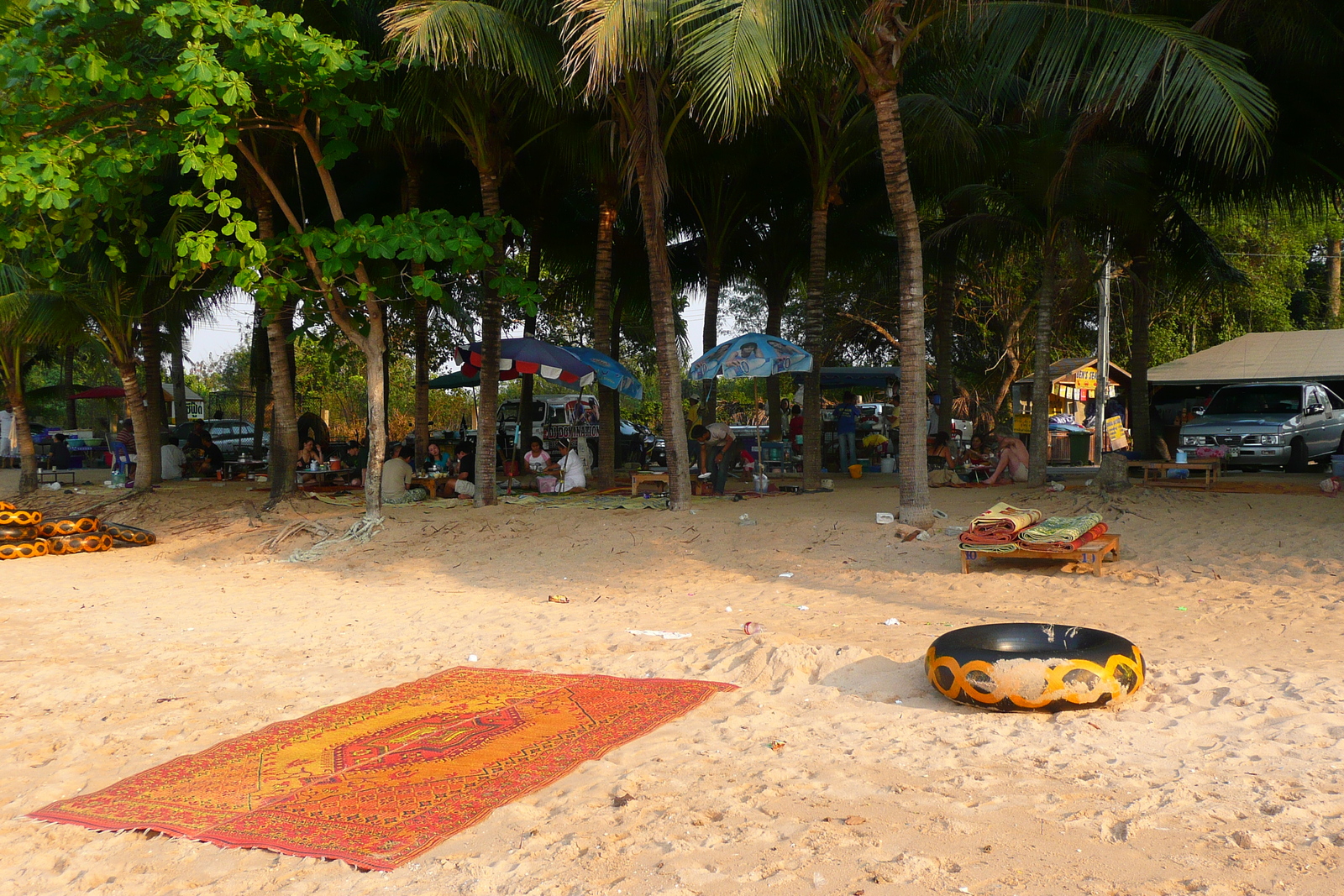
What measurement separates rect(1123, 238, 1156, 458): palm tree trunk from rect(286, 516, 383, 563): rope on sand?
11.4m

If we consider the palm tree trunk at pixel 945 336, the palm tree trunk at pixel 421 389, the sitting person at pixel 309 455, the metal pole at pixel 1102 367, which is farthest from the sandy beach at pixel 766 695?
the metal pole at pixel 1102 367

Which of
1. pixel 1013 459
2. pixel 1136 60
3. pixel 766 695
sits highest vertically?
pixel 1136 60

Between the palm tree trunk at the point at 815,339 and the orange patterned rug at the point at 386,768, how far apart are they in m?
9.00

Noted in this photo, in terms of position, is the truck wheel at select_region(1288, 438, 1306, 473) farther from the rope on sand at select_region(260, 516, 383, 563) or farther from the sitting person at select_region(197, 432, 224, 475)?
the sitting person at select_region(197, 432, 224, 475)

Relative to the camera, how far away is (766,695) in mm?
5613

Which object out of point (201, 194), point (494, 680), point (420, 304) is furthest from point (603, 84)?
point (201, 194)

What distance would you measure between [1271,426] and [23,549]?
18.3 m

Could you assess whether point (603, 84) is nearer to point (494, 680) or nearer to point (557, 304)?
point (494, 680)

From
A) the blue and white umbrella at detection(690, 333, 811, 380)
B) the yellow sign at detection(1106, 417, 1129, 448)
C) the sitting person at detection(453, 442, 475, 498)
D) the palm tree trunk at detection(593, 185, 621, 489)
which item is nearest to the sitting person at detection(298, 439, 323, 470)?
the sitting person at detection(453, 442, 475, 498)

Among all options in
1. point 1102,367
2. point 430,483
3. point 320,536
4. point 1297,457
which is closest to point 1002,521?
point 320,536

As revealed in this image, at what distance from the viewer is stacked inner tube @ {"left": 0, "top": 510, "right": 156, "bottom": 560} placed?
1240 cm

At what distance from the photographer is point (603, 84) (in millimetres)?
10039

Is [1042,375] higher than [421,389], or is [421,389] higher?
[421,389]

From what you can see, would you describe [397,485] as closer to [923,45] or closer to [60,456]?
[923,45]
